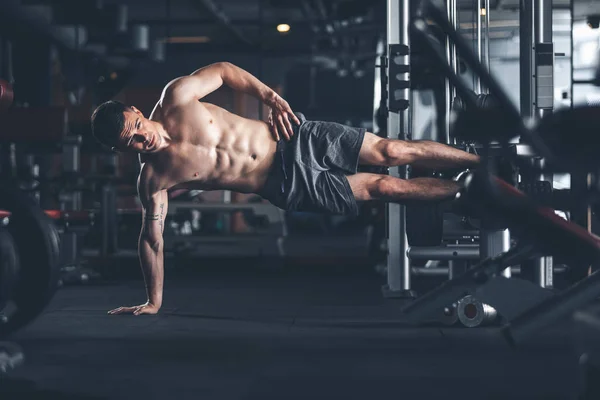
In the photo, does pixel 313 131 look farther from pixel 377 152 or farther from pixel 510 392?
pixel 510 392

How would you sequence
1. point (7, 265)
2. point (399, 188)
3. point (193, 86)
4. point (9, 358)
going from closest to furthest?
point (7, 265), point (9, 358), point (399, 188), point (193, 86)

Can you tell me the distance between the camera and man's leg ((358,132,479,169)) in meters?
3.28

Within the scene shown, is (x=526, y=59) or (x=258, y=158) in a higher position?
(x=526, y=59)

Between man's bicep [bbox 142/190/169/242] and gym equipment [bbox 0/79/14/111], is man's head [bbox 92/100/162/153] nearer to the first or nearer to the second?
man's bicep [bbox 142/190/169/242]

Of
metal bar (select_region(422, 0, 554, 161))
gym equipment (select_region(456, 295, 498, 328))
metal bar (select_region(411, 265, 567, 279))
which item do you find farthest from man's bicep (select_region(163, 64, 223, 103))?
metal bar (select_region(422, 0, 554, 161))

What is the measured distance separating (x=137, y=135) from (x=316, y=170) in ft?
2.51

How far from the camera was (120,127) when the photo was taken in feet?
10.7

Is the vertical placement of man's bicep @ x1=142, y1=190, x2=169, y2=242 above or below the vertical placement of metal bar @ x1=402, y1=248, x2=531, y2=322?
above

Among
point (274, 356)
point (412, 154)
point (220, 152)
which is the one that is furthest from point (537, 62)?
point (274, 356)

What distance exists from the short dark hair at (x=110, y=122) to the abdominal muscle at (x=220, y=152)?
294mm

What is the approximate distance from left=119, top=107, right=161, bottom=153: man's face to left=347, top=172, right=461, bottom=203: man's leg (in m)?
0.86

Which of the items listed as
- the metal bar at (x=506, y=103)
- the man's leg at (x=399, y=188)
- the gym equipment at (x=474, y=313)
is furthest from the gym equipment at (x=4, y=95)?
the gym equipment at (x=474, y=313)

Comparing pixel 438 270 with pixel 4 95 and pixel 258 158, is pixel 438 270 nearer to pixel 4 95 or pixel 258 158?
pixel 258 158

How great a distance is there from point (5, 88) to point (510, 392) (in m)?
1.70
